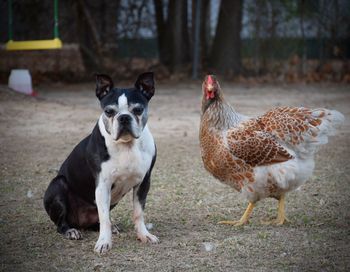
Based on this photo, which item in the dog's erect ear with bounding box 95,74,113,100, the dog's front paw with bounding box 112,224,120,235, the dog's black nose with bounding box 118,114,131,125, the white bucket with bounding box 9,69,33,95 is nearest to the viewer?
the dog's black nose with bounding box 118,114,131,125

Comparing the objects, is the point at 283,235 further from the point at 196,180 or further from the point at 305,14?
the point at 305,14

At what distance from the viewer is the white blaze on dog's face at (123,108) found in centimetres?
462

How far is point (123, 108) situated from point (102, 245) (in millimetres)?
1040

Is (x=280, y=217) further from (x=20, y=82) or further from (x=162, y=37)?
(x=162, y=37)

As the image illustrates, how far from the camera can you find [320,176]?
7238mm

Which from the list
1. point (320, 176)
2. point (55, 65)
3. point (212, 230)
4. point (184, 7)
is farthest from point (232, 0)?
point (212, 230)

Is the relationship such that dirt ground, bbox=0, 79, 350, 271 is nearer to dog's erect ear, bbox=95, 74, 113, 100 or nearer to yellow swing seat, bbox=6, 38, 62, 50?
dog's erect ear, bbox=95, 74, 113, 100

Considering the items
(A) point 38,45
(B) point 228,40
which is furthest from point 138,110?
(B) point 228,40

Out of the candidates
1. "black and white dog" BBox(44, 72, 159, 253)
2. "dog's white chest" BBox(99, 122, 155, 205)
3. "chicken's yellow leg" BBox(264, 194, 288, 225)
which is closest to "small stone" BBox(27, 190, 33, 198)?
"black and white dog" BBox(44, 72, 159, 253)

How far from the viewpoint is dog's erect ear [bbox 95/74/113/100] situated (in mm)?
4883

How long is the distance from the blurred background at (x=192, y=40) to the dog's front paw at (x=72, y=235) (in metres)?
12.7

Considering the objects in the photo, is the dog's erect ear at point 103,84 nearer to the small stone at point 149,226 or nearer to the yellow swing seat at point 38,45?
the small stone at point 149,226

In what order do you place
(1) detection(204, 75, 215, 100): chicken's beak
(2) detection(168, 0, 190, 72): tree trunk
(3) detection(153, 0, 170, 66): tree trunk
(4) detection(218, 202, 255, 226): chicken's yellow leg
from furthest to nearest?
(3) detection(153, 0, 170, 66): tree trunk, (2) detection(168, 0, 190, 72): tree trunk, (1) detection(204, 75, 215, 100): chicken's beak, (4) detection(218, 202, 255, 226): chicken's yellow leg

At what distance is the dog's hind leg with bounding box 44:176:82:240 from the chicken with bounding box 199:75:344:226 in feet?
4.26
